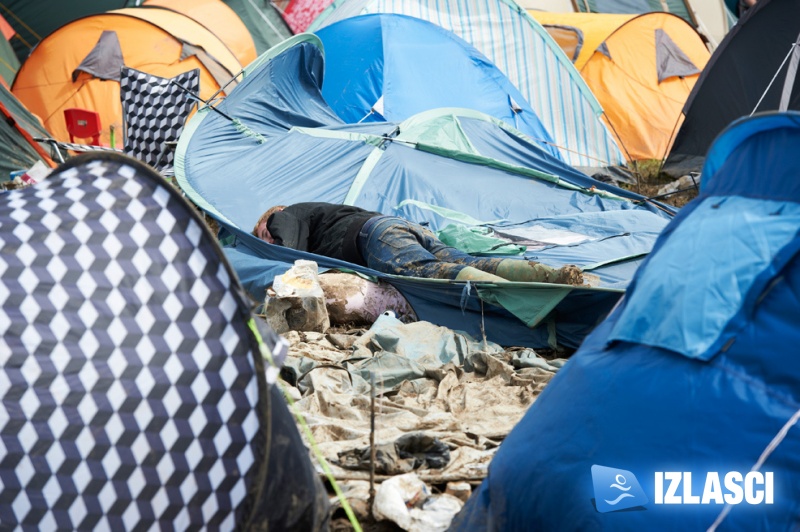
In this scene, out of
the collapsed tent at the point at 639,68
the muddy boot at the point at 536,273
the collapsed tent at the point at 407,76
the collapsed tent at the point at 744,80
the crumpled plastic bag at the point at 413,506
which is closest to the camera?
the crumpled plastic bag at the point at 413,506

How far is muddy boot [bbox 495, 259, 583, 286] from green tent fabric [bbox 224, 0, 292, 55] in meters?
8.91

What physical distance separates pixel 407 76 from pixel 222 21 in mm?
4637

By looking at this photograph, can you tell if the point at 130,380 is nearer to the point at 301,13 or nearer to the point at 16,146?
the point at 16,146

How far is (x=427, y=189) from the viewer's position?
607 centimetres

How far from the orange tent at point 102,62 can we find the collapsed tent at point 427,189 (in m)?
2.76

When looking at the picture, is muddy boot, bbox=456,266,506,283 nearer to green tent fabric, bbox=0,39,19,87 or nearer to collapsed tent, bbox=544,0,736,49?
green tent fabric, bbox=0,39,19,87

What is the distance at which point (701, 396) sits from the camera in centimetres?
201

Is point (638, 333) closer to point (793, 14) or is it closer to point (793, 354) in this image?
point (793, 354)

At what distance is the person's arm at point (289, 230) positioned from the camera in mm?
5219

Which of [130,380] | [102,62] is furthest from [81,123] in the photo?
[130,380]

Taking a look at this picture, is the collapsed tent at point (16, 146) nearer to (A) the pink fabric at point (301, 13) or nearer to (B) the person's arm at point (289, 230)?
(B) the person's arm at point (289, 230)

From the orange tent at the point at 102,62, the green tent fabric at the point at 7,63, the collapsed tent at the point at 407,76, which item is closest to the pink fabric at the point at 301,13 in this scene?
the orange tent at the point at 102,62

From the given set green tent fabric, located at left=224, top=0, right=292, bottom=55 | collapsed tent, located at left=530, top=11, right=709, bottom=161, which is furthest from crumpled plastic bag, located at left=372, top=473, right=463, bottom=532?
green tent fabric, located at left=224, top=0, right=292, bottom=55

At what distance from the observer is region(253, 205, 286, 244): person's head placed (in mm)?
5371
